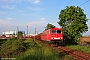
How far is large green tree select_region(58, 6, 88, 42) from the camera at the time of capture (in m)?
39.3

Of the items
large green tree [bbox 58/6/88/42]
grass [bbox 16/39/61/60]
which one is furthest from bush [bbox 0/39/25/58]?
large green tree [bbox 58/6/88/42]

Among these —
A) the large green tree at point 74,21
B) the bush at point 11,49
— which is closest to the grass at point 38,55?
the bush at point 11,49

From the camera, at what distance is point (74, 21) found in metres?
40.1

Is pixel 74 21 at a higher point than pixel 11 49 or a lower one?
higher

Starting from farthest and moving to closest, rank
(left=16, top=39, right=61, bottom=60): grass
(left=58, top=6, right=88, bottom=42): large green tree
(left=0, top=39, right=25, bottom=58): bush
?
(left=58, top=6, right=88, bottom=42): large green tree, (left=0, top=39, right=25, bottom=58): bush, (left=16, top=39, right=61, bottom=60): grass

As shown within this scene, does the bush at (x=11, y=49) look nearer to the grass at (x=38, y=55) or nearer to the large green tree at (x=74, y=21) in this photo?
the grass at (x=38, y=55)

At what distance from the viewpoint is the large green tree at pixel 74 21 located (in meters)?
39.3

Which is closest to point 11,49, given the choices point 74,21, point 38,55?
point 38,55

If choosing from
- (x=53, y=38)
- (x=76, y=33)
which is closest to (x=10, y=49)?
(x=53, y=38)

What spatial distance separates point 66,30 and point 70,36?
185 cm

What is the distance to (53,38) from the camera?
106ft

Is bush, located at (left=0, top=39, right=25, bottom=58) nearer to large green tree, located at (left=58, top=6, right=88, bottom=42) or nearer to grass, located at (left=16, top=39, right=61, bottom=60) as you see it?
grass, located at (left=16, top=39, right=61, bottom=60)

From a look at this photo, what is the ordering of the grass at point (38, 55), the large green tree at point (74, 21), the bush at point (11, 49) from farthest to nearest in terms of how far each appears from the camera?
the large green tree at point (74, 21)
the bush at point (11, 49)
the grass at point (38, 55)

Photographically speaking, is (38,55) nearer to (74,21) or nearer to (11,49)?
(11,49)
